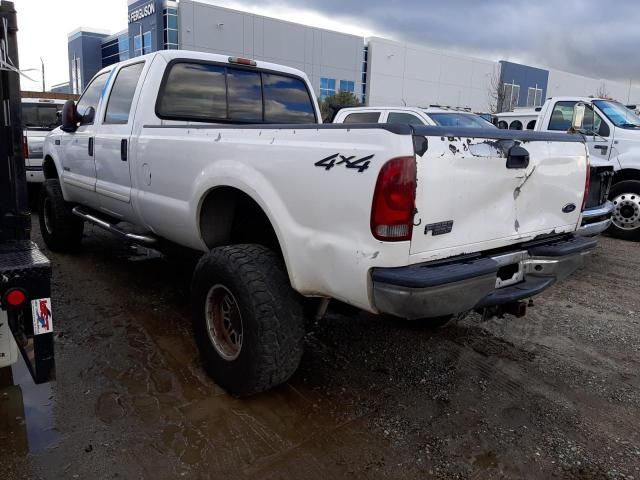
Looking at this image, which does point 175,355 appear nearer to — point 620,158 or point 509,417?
point 509,417

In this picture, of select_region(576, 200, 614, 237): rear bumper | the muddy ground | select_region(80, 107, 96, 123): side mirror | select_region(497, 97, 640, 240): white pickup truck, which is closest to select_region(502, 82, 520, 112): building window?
select_region(497, 97, 640, 240): white pickup truck

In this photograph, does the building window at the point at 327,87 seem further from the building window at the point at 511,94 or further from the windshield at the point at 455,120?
the windshield at the point at 455,120

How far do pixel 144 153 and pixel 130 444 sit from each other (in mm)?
2114

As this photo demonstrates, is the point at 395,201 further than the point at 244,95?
No

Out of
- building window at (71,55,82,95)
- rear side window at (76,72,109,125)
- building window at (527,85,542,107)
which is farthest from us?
building window at (527,85,542,107)

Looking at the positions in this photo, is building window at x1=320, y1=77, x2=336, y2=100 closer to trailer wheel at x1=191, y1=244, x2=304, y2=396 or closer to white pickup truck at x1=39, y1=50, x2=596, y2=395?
white pickup truck at x1=39, y1=50, x2=596, y2=395

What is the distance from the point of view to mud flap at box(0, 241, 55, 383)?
2383 mm

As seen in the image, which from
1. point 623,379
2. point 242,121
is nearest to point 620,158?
point 623,379

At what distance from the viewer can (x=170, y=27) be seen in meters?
37.3

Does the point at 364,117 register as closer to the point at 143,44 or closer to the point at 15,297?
the point at 15,297

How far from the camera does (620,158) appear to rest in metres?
7.98

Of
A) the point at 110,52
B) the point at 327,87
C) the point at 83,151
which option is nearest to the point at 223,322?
the point at 83,151

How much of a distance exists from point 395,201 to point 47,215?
5245 millimetres

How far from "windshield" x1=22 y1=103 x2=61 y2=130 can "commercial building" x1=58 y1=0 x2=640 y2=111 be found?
1120 inches
